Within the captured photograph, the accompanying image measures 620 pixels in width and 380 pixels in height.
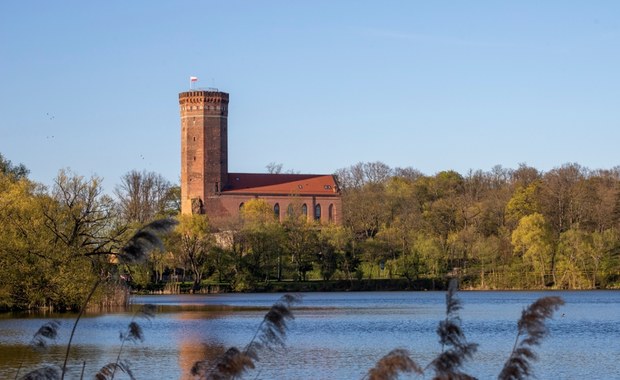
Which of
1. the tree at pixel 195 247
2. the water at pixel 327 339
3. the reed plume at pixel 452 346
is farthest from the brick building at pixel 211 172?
the reed plume at pixel 452 346

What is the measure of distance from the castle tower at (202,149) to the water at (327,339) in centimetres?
4743

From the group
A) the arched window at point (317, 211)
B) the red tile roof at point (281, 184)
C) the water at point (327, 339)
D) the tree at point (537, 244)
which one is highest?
the red tile roof at point (281, 184)

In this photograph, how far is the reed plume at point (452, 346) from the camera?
990 centimetres

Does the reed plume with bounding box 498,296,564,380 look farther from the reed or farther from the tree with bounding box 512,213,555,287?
the tree with bounding box 512,213,555,287

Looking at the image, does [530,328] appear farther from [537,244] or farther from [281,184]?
[281,184]

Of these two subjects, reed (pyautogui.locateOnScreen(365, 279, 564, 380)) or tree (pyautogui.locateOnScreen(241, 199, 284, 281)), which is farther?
tree (pyautogui.locateOnScreen(241, 199, 284, 281))

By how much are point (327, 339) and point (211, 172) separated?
69578 mm

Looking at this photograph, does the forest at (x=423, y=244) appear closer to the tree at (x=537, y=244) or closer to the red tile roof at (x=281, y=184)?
the tree at (x=537, y=244)

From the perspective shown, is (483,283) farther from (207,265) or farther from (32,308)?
(32,308)

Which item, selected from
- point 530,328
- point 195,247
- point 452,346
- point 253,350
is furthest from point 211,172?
point 530,328

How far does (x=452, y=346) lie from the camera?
10.1 m

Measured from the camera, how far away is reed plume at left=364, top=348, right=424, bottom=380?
376 inches

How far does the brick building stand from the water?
47466mm

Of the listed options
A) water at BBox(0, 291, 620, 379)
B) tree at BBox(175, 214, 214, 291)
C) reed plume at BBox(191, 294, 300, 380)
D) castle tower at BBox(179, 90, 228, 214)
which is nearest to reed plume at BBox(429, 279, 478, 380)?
reed plume at BBox(191, 294, 300, 380)
